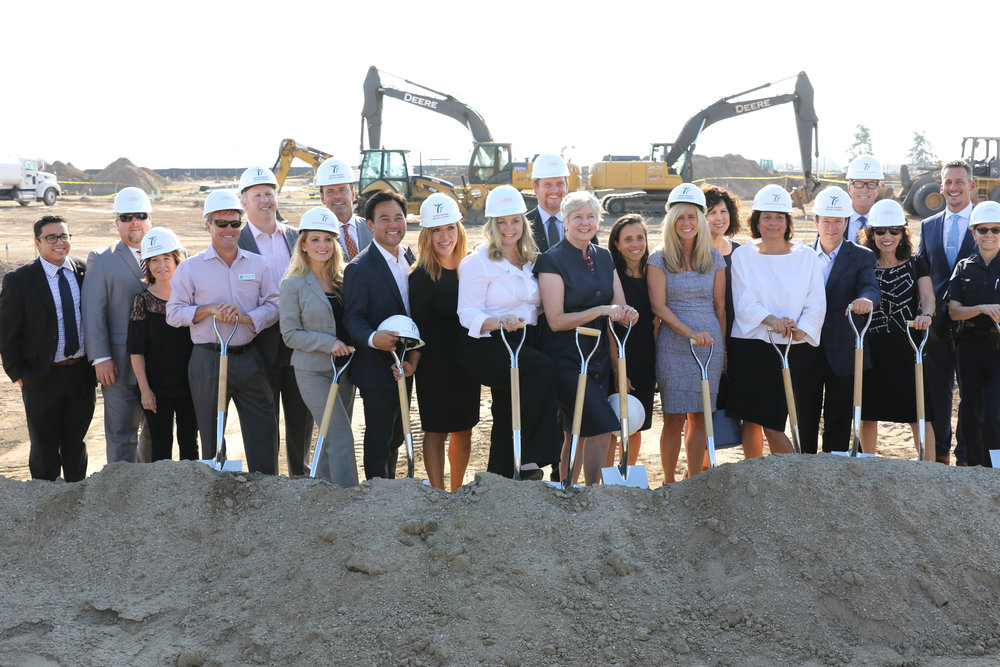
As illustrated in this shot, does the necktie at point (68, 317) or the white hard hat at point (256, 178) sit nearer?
the necktie at point (68, 317)

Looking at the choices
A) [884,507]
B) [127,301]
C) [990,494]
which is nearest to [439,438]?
[127,301]

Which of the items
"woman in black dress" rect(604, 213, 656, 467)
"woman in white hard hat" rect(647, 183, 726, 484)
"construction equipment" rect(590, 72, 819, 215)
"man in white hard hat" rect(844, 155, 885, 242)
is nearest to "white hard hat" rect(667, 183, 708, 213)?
"woman in white hard hat" rect(647, 183, 726, 484)

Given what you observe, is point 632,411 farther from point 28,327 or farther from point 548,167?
point 28,327

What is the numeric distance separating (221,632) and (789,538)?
2653mm

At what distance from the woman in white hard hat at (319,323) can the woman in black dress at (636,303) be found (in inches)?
65.8

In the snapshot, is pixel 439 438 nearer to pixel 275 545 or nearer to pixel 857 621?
pixel 275 545

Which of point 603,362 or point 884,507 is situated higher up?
point 603,362

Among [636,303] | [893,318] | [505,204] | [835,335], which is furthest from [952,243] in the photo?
[505,204]

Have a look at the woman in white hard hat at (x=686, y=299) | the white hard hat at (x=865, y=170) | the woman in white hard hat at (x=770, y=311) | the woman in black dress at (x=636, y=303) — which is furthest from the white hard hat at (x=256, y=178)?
the white hard hat at (x=865, y=170)

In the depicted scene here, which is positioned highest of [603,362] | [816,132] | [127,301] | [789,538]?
[816,132]

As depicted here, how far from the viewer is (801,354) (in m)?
5.57

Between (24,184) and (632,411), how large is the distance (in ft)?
115

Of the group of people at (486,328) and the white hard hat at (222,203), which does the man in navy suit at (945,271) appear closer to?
the group of people at (486,328)

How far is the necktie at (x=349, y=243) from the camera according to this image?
6.17 meters
